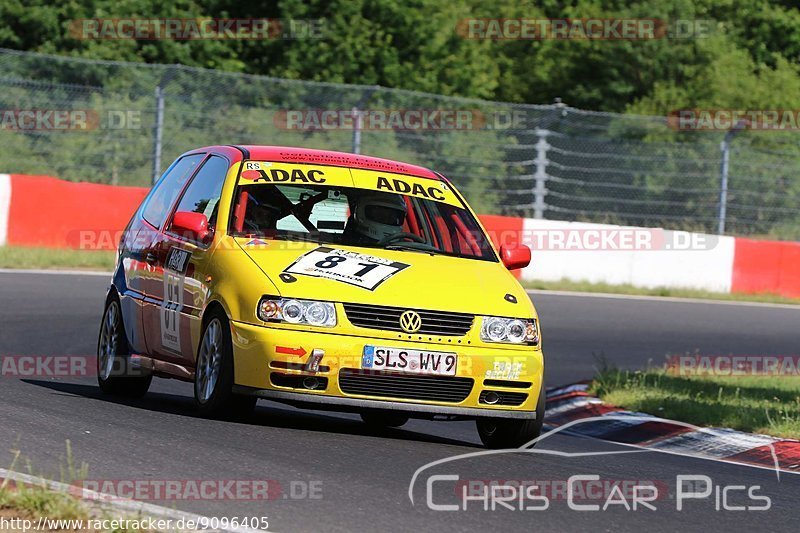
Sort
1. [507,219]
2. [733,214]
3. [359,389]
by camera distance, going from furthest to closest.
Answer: [733,214] < [507,219] < [359,389]

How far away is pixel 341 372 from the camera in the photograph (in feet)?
26.4

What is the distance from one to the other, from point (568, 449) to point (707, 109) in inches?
1187

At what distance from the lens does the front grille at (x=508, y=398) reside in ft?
27.3

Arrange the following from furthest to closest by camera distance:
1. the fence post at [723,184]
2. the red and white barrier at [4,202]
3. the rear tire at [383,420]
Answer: the fence post at [723,184], the red and white barrier at [4,202], the rear tire at [383,420]

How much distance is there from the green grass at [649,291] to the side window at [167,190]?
41.1 feet

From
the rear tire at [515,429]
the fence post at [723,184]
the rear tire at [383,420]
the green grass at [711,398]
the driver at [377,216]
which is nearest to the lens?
the rear tire at [515,429]

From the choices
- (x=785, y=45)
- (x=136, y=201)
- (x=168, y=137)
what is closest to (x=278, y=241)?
(x=136, y=201)

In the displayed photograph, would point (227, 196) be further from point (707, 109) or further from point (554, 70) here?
point (554, 70)

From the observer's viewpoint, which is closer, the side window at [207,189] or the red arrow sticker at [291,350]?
the red arrow sticker at [291,350]

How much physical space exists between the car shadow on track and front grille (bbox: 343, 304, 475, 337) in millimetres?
857

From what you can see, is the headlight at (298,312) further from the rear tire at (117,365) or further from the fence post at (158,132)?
the fence post at (158,132)

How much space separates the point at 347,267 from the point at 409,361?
0.66m

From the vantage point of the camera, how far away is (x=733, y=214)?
24016 millimetres

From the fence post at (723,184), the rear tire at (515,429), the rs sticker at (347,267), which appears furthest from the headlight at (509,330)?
the fence post at (723,184)
